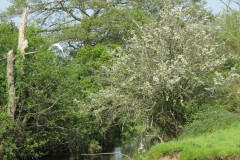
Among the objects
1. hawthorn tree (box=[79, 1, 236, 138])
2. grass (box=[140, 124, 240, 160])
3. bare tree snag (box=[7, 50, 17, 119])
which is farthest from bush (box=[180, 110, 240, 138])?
bare tree snag (box=[7, 50, 17, 119])

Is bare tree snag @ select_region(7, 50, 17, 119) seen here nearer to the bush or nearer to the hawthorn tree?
the hawthorn tree

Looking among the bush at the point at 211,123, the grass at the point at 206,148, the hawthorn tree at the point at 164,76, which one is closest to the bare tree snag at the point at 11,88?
the hawthorn tree at the point at 164,76

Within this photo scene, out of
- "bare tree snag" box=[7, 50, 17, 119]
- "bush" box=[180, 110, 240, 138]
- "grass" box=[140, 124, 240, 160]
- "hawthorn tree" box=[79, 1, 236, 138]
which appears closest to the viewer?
"grass" box=[140, 124, 240, 160]

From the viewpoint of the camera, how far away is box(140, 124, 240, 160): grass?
1332 cm

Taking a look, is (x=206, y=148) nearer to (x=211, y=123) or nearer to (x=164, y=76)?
(x=211, y=123)

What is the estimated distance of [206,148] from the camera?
13688 mm

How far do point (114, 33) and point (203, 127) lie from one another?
17.5 metres

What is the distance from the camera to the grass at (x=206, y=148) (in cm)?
1332

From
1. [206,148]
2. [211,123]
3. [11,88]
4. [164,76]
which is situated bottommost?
[206,148]

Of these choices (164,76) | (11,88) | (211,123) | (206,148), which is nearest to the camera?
(206,148)

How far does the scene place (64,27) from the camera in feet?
120

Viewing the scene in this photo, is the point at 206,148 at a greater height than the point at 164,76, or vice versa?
the point at 164,76

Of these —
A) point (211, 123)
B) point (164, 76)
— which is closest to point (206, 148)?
point (211, 123)

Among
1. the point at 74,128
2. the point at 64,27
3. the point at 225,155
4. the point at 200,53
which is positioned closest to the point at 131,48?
the point at 200,53
